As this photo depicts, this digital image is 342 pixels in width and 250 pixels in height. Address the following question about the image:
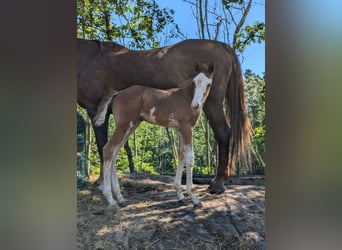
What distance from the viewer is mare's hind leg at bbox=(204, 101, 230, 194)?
1.72 metres

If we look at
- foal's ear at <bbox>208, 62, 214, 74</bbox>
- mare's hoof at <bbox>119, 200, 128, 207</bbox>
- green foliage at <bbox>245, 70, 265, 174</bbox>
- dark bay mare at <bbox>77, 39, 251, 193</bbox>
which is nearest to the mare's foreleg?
dark bay mare at <bbox>77, 39, 251, 193</bbox>

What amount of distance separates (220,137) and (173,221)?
17.4 inches

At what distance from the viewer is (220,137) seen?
1728 mm

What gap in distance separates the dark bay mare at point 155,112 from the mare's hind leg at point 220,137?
0.06m

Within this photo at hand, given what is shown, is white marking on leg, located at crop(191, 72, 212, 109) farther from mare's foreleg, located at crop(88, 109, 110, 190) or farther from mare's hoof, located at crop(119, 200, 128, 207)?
mare's hoof, located at crop(119, 200, 128, 207)

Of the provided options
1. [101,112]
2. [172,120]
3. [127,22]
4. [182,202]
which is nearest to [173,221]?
[182,202]

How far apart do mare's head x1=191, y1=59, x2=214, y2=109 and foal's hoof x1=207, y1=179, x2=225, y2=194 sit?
36cm

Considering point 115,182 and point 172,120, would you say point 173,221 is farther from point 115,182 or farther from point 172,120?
point 172,120

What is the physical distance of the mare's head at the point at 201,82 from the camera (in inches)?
66.7
